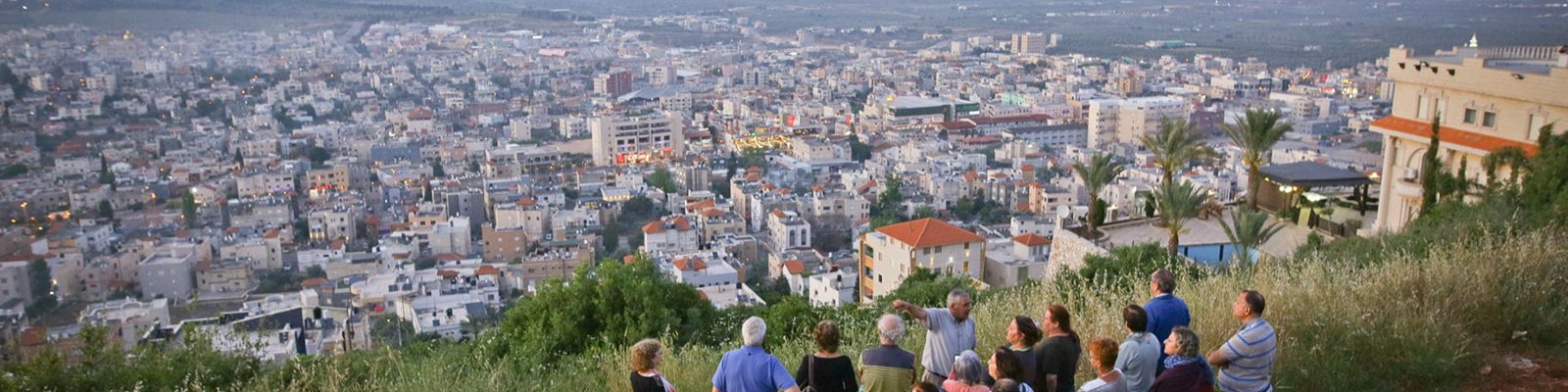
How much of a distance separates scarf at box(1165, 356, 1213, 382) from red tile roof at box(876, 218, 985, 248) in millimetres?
9790

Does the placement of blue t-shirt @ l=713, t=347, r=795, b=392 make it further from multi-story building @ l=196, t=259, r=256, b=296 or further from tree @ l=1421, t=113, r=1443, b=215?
multi-story building @ l=196, t=259, r=256, b=296

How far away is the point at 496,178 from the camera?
32.1 m

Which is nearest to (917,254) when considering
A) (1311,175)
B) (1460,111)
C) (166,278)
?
(1311,175)


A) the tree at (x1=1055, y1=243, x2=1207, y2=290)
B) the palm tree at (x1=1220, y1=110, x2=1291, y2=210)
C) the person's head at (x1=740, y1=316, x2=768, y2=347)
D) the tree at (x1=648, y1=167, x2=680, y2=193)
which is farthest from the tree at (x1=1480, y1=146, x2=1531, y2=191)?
the tree at (x1=648, y1=167, x2=680, y2=193)

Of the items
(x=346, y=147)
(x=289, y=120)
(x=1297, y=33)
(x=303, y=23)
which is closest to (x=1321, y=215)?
(x=346, y=147)

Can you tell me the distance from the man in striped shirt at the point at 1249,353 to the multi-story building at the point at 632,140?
3525 cm

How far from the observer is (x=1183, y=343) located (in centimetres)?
270

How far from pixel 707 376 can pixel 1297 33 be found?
2843 inches

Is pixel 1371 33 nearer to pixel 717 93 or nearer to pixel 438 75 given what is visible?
pixel 717 93

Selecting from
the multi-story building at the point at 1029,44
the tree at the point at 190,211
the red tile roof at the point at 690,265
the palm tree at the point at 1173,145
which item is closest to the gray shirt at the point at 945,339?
the palm tree at the point at 1173,145

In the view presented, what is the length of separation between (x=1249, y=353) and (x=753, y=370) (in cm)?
120

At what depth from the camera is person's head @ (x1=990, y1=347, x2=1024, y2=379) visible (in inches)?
97.7

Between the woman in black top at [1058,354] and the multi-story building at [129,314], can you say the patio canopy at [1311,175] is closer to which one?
the woman in black top at [1058,354]

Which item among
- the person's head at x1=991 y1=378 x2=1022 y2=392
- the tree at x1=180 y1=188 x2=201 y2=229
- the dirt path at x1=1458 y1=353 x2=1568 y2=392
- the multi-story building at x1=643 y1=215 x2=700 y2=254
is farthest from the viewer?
the tree at x1=180 y1=188 x2=201 y2=229
